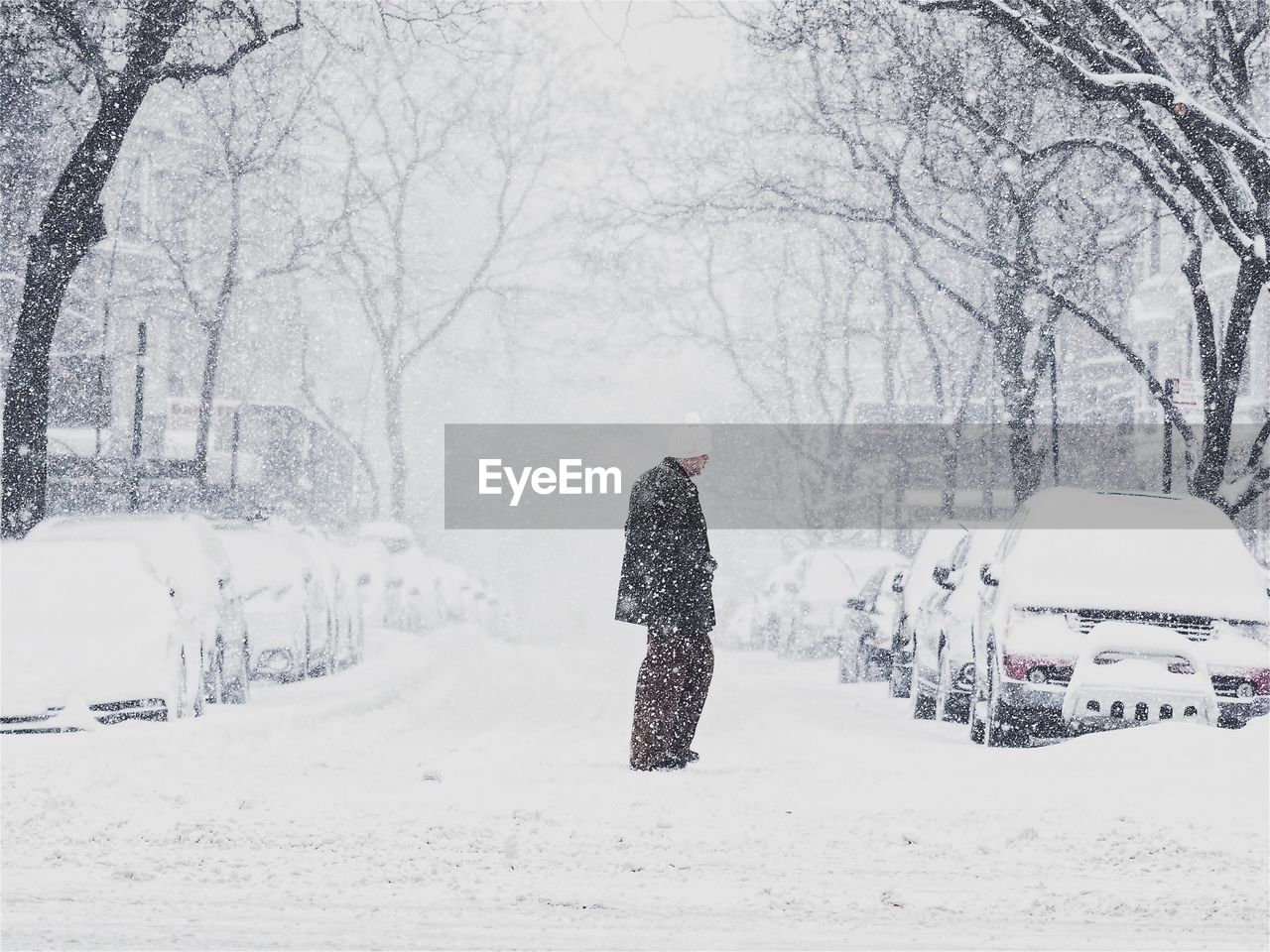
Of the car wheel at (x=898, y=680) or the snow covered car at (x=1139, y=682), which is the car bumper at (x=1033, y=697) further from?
the car wheel at (x=898, y=680)

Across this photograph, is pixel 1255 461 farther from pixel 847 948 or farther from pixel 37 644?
Result: pixel 847 948

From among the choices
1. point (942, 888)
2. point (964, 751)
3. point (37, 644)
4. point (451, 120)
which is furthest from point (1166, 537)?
point (451, 120)

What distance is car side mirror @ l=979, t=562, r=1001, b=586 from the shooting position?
12.1m

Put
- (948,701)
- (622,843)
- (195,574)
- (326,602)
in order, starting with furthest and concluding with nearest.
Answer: (326,602) → (195,574) → (948,701) → (622,843)

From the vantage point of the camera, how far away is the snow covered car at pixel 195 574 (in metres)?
14.0

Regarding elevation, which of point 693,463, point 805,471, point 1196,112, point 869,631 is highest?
point 1196,112

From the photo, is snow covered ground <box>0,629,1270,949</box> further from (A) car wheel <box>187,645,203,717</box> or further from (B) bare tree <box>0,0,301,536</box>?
(B) bare tree <box>0,0,301,536</box>

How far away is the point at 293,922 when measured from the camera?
554 cm

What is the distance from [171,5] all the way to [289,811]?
418 inches

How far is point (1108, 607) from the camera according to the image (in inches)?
442

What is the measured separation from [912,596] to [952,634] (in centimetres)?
341

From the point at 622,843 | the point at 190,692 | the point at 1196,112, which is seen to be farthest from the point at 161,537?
the point at 1196,112

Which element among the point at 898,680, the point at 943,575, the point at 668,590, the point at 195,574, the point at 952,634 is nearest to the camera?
the point at 668,590

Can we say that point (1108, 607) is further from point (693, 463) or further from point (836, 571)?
point (836, 571)
